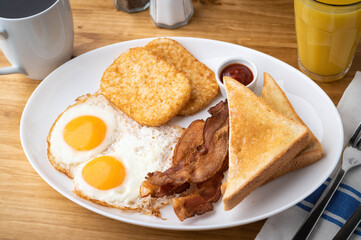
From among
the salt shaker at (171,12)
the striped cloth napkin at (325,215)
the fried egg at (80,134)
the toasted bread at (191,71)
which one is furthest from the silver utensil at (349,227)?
the salt shaker at (171,12)

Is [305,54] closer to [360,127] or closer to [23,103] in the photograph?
[360,127]

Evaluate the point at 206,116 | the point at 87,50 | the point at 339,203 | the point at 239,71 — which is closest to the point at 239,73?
the point at 239,71

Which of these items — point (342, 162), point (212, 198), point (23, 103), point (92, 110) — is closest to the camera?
point (212, 198)

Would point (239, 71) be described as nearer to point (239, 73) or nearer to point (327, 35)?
point (239, 73)

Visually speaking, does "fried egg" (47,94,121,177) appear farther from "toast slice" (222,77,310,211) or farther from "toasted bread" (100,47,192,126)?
"toast slice" (222,77,310,211)

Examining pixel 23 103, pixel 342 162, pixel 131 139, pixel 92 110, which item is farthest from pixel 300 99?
pixel 23 103
